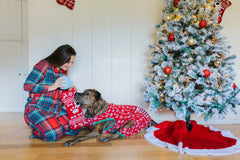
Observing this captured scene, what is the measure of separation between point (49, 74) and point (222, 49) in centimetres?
186

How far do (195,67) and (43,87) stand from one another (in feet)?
5.25

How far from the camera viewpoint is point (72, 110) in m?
2.29

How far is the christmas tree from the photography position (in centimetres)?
200

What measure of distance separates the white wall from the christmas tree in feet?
2.00

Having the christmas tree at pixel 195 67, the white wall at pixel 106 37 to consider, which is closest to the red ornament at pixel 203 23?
the christmas tree at pixel 195 67

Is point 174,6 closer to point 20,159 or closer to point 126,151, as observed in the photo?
point 126,151

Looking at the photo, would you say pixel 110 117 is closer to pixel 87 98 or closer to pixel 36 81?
pixel 87 98

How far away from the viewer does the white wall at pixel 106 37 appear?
2631 millimetres

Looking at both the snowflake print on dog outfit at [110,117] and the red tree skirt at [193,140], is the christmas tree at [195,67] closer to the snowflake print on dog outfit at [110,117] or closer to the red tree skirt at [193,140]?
the red tree skirt at [193,140]

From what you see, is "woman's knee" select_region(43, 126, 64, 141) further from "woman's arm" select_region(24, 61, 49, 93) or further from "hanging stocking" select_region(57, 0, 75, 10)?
"hanging stocking" select_region(57, 0, 75, 10)

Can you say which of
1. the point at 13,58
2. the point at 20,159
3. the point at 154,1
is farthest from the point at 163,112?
the point at 13,58

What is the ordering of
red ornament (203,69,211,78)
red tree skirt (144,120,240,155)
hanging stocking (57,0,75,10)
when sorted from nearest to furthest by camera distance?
1. red tree skirt (144,120,240,155)
2. red ornament (203,69,211,78)
3. hanging stocking (57,0,75,10)

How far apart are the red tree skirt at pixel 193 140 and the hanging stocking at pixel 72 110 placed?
2.42ft

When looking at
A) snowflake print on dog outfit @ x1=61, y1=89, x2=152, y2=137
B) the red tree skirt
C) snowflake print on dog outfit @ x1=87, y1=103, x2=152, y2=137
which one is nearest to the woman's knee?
snowflake print on dog outfit @ x1=61, y1=89, x2=152, y2=137
